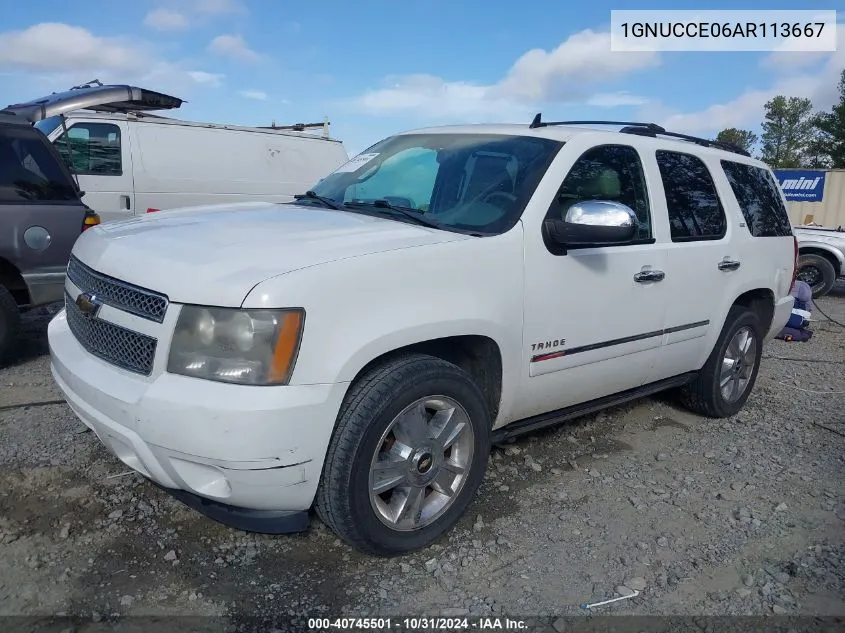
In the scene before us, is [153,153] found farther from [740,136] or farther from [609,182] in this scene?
[740,136]

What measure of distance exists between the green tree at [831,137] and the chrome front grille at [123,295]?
42.3 metres

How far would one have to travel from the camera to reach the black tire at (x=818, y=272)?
36.6ft

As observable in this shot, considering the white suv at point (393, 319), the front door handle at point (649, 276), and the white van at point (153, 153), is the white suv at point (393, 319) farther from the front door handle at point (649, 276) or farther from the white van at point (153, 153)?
the white van at point (153, 153)

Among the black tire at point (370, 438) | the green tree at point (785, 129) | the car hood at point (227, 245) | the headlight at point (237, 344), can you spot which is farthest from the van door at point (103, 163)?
the green tree at point (785, 129)

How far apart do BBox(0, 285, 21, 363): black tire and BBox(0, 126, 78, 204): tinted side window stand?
694 mm

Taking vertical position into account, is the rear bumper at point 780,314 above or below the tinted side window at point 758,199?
below

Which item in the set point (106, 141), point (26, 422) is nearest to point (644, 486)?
point (26, 422)

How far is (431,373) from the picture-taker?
8.99 feet

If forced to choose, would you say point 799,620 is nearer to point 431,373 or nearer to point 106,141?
point 431,373

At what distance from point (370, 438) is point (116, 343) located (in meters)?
1.03

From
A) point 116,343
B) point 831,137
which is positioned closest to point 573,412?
point 116,343

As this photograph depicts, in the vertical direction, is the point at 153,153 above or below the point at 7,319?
above

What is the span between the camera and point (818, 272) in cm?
1130

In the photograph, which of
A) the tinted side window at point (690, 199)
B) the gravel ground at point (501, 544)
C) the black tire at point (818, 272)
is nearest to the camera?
the gravel ground at point (501, 544)
